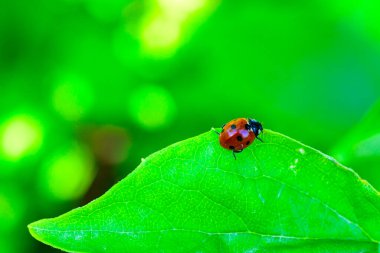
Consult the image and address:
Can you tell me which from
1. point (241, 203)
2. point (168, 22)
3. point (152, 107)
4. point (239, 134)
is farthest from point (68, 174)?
point (241, 203)

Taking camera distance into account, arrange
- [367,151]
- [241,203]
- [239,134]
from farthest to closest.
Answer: [367,151] → [239,134] → [241,203]

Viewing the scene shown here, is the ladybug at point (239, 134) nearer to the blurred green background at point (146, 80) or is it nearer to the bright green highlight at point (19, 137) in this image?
the blurred green background at point (146, 80)

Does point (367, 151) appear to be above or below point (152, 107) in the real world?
below

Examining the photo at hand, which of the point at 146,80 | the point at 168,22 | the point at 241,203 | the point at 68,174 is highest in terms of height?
the point at 168,22

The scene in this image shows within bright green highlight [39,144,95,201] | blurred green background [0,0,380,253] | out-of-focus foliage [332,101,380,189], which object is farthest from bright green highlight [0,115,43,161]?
out-of-focus foliage [332,101,380,189]

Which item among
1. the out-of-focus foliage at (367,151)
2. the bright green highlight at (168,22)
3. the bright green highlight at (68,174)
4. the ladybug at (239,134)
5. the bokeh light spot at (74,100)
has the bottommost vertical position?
the ladybug at (239,134)

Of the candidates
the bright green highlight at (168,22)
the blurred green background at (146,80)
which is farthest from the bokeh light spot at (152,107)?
the bright green highlight at (168,22)

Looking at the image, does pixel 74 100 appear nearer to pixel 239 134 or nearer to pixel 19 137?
pixel 19 137
